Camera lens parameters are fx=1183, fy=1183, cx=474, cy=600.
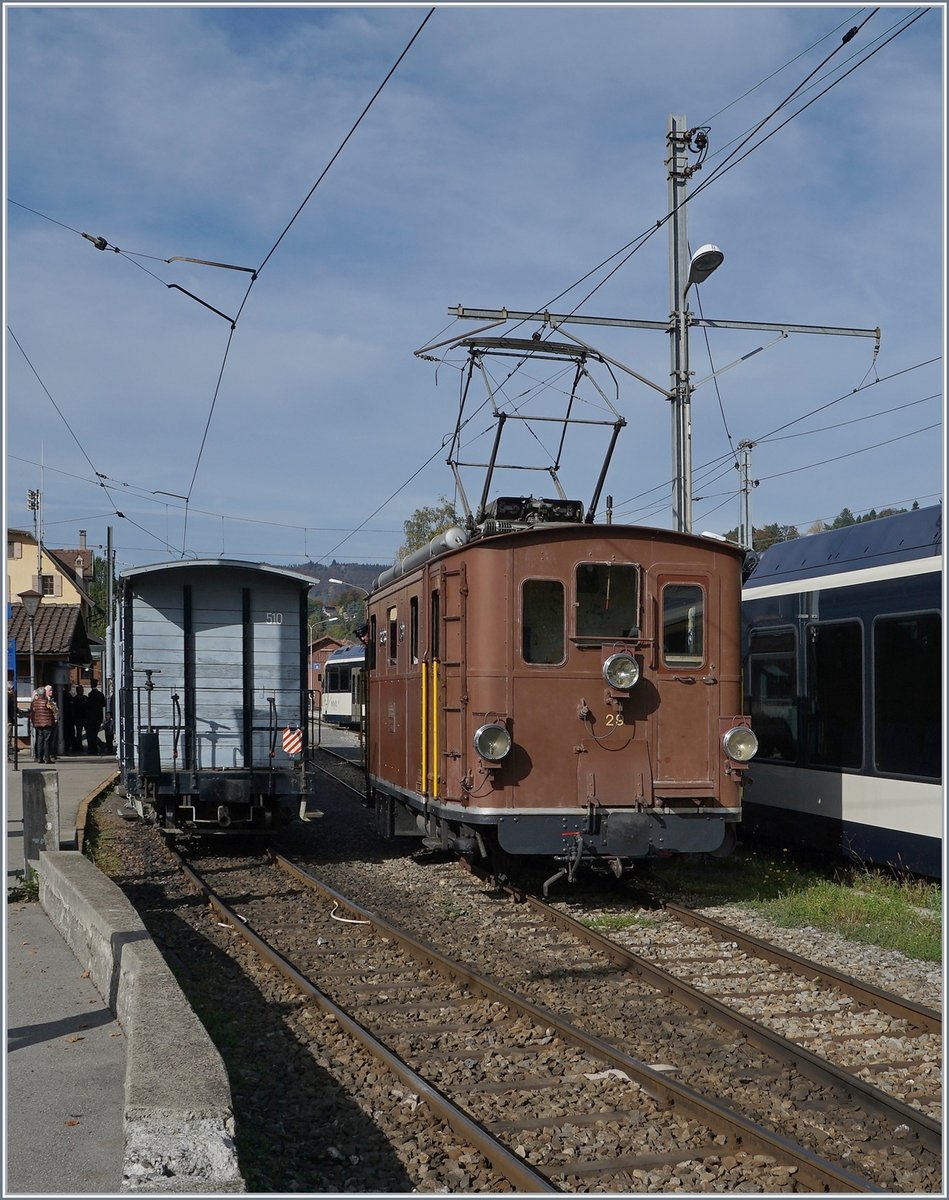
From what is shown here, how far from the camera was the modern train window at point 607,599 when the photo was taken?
33.6 ft

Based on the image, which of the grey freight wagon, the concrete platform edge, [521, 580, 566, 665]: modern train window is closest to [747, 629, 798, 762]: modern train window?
[521, 580, 566, 665]: modern train window

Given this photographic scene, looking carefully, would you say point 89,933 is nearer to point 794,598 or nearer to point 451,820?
point 451,820

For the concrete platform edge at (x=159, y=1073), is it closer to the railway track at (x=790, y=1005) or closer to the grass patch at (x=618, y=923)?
the railway track at (x=790, y=1005)

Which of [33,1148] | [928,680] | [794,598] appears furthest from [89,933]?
[794,598]

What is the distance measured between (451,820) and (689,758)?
7.02 feet

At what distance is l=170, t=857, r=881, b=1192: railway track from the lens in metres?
4.89

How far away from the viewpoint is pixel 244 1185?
13.7ft

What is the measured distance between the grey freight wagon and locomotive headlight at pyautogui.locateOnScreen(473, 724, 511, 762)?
15.3ft

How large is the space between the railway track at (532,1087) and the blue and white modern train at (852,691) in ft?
14.7

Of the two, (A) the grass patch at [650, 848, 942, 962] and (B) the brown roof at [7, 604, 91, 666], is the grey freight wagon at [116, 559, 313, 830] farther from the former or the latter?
(B) the brown roof at [7, 604, 91, 666]

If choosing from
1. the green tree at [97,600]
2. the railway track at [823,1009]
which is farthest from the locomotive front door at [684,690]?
the green tree at [97,600]

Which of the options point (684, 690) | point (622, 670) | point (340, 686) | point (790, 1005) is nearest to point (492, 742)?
point (622, 670)

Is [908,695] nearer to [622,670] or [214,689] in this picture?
[622,670]

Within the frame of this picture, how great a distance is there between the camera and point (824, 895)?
418 inches
